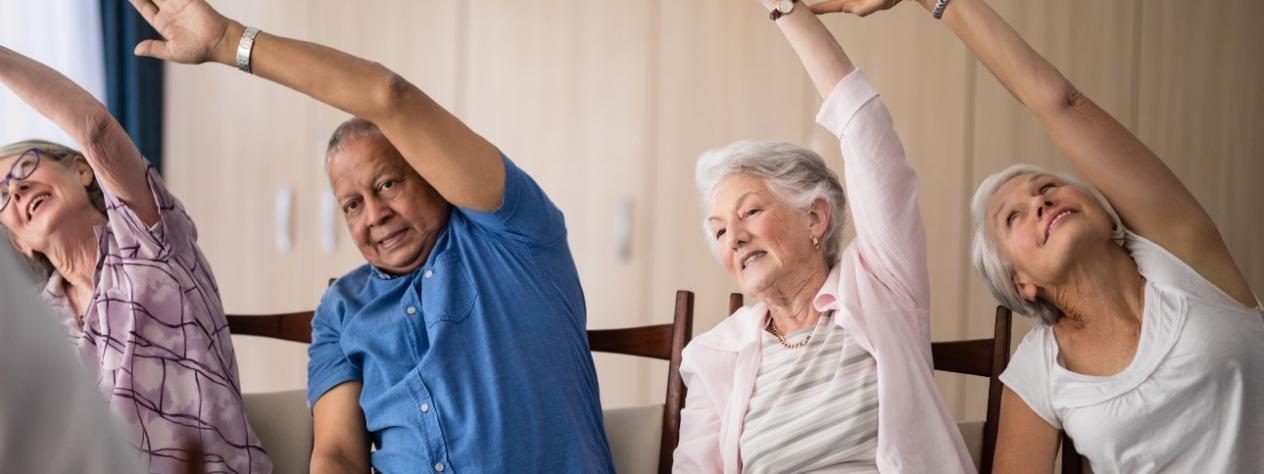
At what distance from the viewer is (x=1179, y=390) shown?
171cm

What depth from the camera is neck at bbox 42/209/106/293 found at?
2.11 metres

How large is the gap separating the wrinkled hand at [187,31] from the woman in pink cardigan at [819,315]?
806 millimetres

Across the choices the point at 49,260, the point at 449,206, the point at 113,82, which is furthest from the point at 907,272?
the point at 113,82

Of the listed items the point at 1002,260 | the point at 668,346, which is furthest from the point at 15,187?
the point at 1002,260

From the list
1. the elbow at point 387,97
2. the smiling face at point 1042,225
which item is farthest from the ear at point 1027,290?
the elbow at point 387,97

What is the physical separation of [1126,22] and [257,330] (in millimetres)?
2290

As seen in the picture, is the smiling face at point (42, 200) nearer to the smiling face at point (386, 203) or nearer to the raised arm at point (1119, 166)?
the smiling face at point (386, 203)

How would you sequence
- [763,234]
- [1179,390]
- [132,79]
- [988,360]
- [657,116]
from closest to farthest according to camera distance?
[1179,390] → [763,234] → [988,360] → [657,116] → [132,79]

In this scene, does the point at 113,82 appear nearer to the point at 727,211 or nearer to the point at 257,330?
the point at 257,330

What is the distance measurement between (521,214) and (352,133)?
35 cm

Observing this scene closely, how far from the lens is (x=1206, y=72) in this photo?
121 inches

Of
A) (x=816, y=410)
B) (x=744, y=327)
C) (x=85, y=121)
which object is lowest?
(x=816, y=410)

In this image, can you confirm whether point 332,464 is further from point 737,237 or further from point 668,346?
point 737,237

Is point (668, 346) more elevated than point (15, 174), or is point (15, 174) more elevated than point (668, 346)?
point (15, 174)
